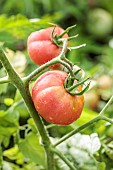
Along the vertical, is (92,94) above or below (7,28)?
below

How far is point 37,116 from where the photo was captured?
0.65 metres

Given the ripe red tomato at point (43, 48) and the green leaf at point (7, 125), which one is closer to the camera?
the ripe red tomato at point (43, 48)

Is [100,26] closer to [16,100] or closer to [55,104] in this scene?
[16,100]

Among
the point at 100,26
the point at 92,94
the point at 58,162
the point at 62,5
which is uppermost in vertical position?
the point at 58,162

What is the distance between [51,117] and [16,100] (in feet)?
0.88

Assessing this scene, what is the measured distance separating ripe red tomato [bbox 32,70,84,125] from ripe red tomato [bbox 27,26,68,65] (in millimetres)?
54

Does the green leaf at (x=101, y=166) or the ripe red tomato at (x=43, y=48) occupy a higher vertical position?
the ripe red tomato at (x=43, y=48)

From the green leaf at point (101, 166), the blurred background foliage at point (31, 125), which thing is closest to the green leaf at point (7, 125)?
the blurred background foliage at point (31, 125)

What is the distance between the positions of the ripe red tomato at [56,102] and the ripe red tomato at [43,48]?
0.18 feet

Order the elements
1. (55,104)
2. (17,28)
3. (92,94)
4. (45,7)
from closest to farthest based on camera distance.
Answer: (55,104), (17,28), (92,94), (45,7)

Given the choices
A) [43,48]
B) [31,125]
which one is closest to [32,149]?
[31,125]

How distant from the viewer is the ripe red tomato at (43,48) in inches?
26.3

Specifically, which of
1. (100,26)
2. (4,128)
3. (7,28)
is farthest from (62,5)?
(4,128)

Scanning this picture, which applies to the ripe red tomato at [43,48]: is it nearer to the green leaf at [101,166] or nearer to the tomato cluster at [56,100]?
the tomato cluster at [56,100]
